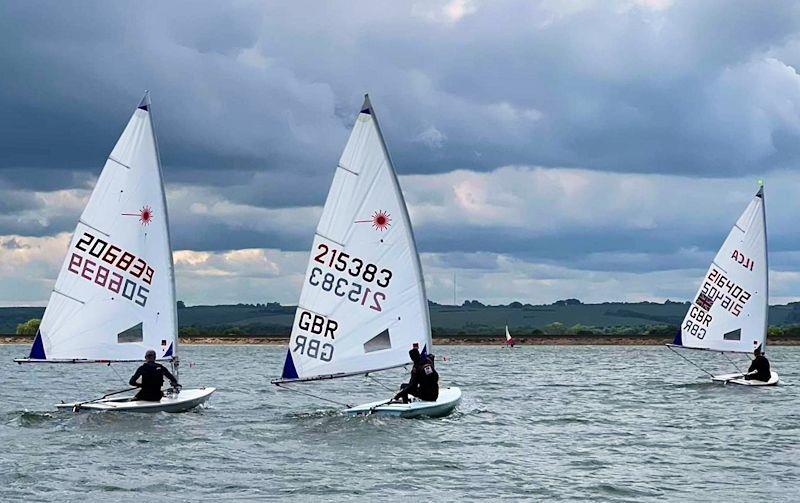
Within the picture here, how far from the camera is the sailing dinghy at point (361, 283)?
3180 centimetres

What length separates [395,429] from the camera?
3009cm

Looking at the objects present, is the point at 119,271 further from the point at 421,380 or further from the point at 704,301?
the point at 704,301

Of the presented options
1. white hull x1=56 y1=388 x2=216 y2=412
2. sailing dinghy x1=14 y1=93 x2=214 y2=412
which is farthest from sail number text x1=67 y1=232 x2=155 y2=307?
white hull x1=56 y1=388 x2=216 y2=412

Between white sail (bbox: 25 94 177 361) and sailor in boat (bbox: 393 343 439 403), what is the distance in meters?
6.73

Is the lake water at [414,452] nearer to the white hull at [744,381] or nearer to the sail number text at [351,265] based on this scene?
the white hull at [744,381]

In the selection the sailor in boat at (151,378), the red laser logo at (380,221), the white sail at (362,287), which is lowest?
the sailor in boat at (151,378)

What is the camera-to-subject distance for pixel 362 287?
32.0 m

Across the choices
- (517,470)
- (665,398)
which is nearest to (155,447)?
(517,470)

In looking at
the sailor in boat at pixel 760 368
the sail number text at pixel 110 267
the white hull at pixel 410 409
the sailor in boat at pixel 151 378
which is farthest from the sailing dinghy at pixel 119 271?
the sailor in boat at pixel 760 368

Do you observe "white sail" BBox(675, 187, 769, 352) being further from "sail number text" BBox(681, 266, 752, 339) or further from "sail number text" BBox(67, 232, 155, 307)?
"sail number text" BBox(67, 232, 155, 307)

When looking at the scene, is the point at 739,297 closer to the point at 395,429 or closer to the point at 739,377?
the point at 739,377

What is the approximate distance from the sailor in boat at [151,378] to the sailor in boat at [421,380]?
19.3 feet

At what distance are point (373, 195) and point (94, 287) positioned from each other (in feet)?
26.0

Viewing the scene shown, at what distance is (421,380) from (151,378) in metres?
6.77
